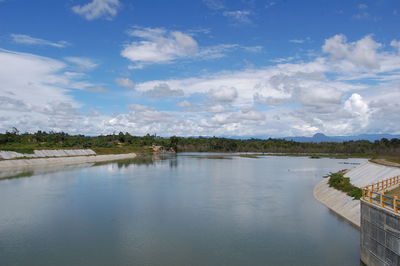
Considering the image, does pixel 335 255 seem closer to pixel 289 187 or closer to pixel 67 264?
pixel 67 264

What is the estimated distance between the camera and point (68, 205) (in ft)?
115

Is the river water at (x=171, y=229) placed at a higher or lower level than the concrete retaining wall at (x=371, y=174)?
lower

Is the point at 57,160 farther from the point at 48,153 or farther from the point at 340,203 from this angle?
the point at 340,203

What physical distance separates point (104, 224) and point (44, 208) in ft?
32.4

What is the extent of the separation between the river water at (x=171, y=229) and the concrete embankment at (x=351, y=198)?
111 cm

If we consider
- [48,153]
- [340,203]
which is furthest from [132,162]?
[340,203]

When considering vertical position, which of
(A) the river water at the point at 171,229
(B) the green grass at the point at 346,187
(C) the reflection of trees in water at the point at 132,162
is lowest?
(A) the river water at the point at 171,229

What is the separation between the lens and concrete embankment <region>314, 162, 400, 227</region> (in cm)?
2915

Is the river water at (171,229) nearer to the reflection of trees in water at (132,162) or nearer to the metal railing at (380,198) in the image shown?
the metal railing at (380,198)

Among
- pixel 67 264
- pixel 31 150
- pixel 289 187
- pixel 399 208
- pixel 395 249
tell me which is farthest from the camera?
pixel 31 150

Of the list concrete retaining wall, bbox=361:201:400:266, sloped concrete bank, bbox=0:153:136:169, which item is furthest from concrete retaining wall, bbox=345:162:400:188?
sloped concrete bank, bbox=0:153:136:169

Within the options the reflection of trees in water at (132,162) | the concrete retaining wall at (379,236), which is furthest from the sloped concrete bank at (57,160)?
the concrete retaining wall at (379,236)

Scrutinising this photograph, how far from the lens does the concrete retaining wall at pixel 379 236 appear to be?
1482cm

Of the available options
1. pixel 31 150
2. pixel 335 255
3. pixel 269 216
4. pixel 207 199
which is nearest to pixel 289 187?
pixel 207 199
